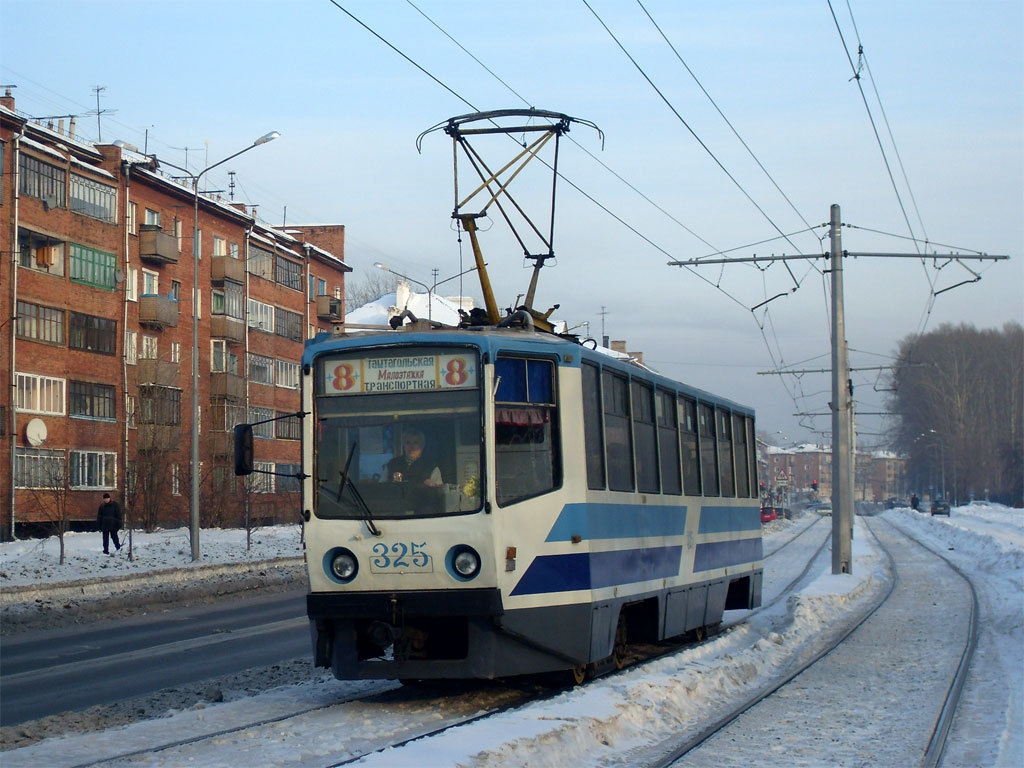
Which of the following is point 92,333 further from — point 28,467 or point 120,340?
point 28,467

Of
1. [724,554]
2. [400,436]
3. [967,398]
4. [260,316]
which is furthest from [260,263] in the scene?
[967,398]

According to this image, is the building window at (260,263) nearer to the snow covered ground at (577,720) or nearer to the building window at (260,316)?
the building window at (260,316)

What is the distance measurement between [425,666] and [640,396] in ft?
12.1

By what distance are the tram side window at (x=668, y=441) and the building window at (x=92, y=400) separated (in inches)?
1318

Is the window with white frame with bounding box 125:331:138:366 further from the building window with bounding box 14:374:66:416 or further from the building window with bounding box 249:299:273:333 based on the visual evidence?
the building window with bounding box 249:299:273:333

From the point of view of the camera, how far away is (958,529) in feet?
160

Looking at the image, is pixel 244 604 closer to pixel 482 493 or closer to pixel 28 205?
pixel 482 493

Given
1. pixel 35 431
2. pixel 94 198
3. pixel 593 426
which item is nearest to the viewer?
pixel 593 426

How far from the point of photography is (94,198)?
145 ft

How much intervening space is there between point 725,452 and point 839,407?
363 inches

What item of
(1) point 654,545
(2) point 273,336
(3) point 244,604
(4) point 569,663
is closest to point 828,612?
(1) point 654,545

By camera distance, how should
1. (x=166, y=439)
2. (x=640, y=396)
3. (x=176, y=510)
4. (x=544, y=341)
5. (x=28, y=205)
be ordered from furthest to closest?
(x=176, y=510)
(x=166, y=439)
(x=28, y=205)
(x=640, y=396)
(x=544, y=341)

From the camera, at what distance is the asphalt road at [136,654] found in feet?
37.0

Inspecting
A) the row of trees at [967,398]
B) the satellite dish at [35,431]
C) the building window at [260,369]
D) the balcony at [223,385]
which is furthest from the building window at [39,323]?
the row of trees at [967,398]
